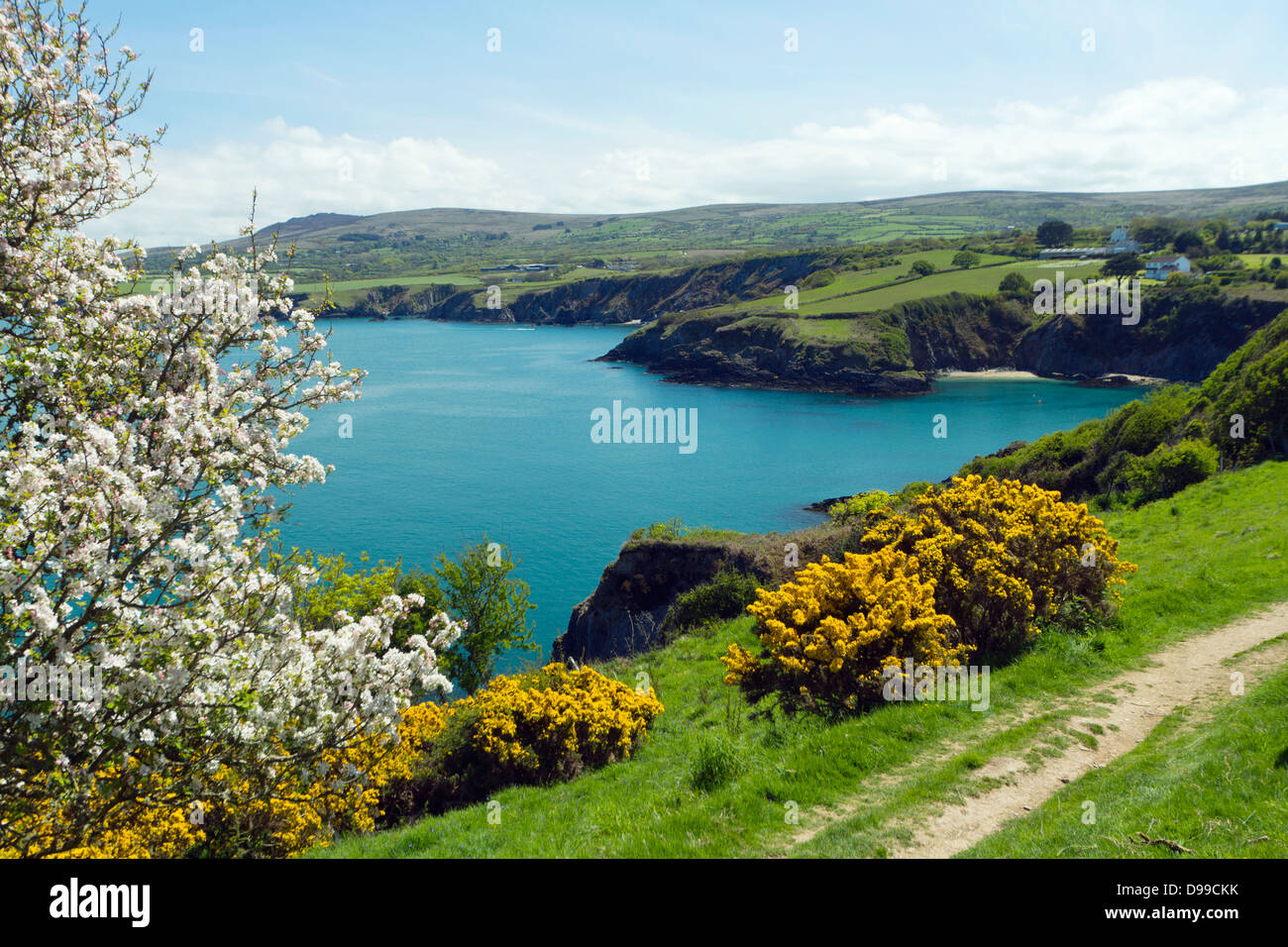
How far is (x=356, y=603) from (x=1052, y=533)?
19.7m

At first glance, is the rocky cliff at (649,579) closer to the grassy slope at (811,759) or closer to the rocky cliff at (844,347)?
the grassy slope at (811,759)

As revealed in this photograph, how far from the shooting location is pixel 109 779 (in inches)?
256

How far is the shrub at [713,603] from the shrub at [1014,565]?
9008mm

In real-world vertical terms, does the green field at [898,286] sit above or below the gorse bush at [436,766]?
above

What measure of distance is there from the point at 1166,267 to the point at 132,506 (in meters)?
170

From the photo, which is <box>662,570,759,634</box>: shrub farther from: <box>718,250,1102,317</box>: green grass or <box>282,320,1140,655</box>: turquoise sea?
<box>718,250,1102,317</box>: green grass

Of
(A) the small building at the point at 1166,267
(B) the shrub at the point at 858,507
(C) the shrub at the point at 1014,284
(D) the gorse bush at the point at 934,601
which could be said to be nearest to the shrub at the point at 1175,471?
(B) the shrub at the point at 858,507

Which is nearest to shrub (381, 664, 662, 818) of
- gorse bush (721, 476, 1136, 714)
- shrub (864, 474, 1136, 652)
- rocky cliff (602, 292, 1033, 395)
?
gorse bush (721, 476, 1136, 714)

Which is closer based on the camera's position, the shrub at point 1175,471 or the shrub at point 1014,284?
the shrub at point 1175,471

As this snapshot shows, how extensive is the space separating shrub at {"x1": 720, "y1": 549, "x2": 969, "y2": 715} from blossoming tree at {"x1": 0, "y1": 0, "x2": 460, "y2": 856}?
776 cm

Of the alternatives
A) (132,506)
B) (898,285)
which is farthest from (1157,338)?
(132,506)

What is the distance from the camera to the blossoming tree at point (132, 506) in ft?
19.2

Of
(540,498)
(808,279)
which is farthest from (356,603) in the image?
(808,279)
